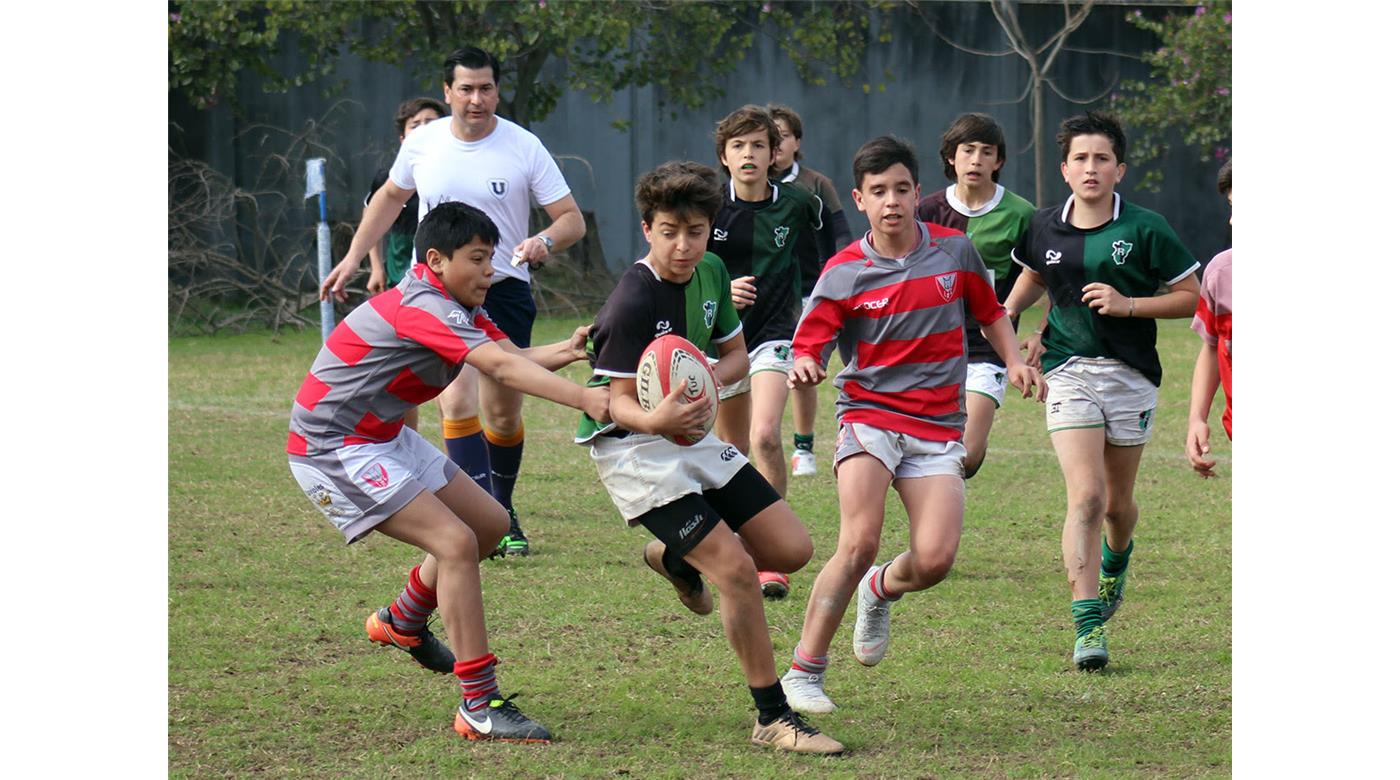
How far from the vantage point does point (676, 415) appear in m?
4.29

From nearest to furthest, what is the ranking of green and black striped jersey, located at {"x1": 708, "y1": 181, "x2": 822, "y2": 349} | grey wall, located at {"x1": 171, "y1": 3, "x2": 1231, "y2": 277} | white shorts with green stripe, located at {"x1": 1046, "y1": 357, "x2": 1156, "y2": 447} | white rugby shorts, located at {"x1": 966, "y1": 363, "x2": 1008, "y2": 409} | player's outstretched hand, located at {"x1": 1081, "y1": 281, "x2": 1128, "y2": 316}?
1. player's outstretched hand, located at {"x1": 1081, "y1": 281, "x2": 1128, "y2": 316}
2. white shorts with green stripe, located at {"x1": 1046, "y1": 357, "x2": 1156, "y2": 447}
3. white rugby shorts, located at {"x1": 966, "y1": 363, "x2": 1008, "y2": 409}
4. green and black striped jersey, located at {"x1": 708, "y1": 181, "x2": 822, "y2": 349}
5. grey wall, located at {"x1": 171, "y1": 3, "x2": 1231, "y2": 277}

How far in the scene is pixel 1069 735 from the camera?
458 centimetres

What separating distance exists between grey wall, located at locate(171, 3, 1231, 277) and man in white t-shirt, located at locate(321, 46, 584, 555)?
1105 centimetres

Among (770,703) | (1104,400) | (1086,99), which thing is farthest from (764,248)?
(1086,99)

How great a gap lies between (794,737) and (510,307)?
10.7ft

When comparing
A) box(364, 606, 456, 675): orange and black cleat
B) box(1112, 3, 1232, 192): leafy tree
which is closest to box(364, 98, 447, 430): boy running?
box(364, 606, 456, 675): orange and black cleat

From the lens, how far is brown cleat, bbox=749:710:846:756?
4.39 metres

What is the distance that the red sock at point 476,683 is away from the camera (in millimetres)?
4582

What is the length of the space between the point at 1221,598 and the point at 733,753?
2.58 metres

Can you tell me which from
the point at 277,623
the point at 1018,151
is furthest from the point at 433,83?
the point at 277,623

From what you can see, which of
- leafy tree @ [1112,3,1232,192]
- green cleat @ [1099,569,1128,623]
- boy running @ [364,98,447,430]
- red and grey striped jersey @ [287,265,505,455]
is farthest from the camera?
leafy tree @ [1112,3,1232,192]

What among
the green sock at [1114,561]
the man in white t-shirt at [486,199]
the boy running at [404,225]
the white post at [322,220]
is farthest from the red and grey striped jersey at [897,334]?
the white post at [322,220]

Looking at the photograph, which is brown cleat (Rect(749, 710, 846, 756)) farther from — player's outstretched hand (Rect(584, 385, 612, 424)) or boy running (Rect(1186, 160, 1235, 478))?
boy running (Rect(1186, 160, 1235, 478))

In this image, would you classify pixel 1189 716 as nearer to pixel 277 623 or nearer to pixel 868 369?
pixel 868 369
